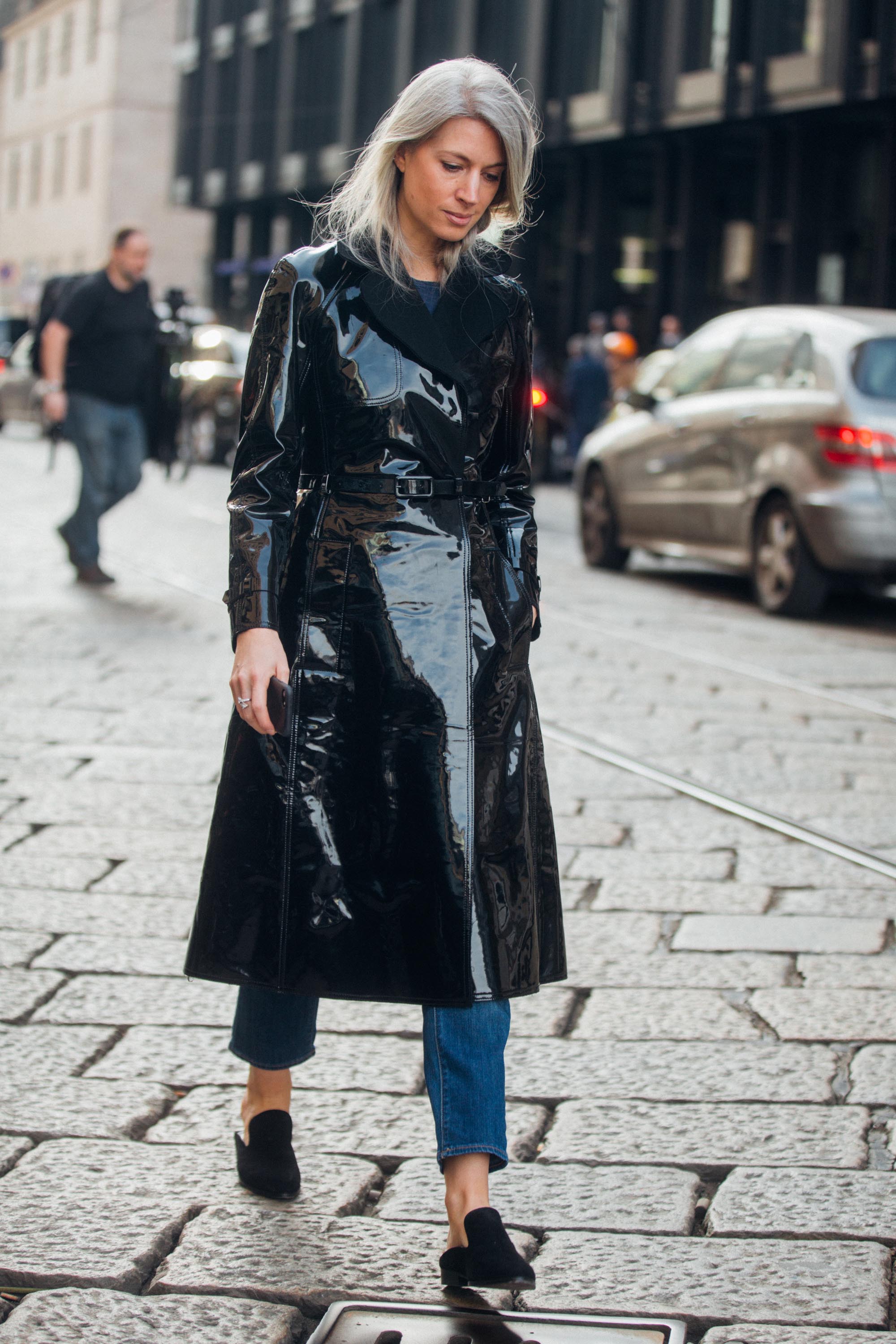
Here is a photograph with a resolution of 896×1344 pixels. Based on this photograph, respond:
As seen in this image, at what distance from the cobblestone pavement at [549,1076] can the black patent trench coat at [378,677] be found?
40cm

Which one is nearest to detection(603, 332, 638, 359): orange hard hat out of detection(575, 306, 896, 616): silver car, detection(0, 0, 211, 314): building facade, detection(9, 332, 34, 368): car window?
detection(9, 332, 34, 368): car window

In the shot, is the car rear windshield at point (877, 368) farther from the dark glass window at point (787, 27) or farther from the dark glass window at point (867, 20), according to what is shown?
the dark glass window at point (787, 27)

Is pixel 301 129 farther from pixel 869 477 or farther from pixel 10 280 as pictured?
pixel 869 477

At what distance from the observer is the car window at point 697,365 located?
1105 centimetres

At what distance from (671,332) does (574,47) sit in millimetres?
→ 6016

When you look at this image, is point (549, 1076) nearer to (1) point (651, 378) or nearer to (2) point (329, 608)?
(2) point (329, 608)

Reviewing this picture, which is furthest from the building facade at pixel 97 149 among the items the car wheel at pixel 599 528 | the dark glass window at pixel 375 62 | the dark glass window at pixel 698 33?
the car wheel at pixel 599 528

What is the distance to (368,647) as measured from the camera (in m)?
2.63

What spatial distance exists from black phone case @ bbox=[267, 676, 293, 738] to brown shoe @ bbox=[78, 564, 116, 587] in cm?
774

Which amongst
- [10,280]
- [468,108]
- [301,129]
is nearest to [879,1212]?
[468,108]

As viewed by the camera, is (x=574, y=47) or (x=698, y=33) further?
Result: (x=574, y=47)

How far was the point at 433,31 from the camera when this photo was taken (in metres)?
31.2

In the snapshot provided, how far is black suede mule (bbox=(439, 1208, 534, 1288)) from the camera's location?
2.53 metres

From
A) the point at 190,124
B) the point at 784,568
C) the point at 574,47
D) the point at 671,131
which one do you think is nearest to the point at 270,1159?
the point at 784,568
